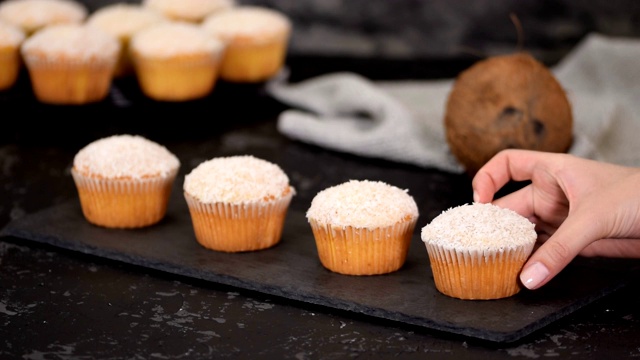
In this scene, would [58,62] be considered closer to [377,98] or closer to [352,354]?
[377,98]

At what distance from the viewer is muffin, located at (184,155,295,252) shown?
182cm

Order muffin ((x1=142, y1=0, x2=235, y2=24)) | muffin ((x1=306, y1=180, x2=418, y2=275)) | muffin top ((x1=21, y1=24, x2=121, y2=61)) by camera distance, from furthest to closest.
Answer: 1. muffin ((x1=142, y1=0, x2=235, y2=24))
2. muffin top ((x1=21, y1=24, x2=121, y2=61))
3. muffin ((x1=306, y1=180, x2=418, y2=275))

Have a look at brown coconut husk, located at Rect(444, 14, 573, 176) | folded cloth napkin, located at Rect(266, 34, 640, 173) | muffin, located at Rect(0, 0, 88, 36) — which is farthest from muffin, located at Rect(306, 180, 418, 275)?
muffin, located at Rect(0, 0, 88, 36)

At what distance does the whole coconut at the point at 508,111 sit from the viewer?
2205mm

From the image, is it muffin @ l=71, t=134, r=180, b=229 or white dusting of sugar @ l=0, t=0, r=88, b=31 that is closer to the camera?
muffin @ l=71, t=134, r=180, b=229

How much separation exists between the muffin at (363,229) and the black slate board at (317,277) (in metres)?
0.02

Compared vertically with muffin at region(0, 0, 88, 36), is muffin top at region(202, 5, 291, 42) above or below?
below

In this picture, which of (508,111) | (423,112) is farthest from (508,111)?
(423,112)

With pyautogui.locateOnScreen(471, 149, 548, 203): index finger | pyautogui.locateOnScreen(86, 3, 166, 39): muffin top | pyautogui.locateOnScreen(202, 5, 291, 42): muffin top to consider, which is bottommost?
pyautogui.locateOnScreen(202, 5, 291, 42): muffin top

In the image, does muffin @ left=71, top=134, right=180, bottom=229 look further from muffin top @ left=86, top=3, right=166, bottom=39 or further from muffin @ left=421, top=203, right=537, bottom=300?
muffin top @ left=86, top=3, right=166, bottom=39

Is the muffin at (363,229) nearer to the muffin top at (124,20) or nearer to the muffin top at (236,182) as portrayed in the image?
the muffin top at (236,182)

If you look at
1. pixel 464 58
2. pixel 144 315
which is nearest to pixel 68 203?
pixel 144 315

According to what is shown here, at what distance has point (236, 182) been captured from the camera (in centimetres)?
183

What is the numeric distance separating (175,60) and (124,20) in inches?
8.8
